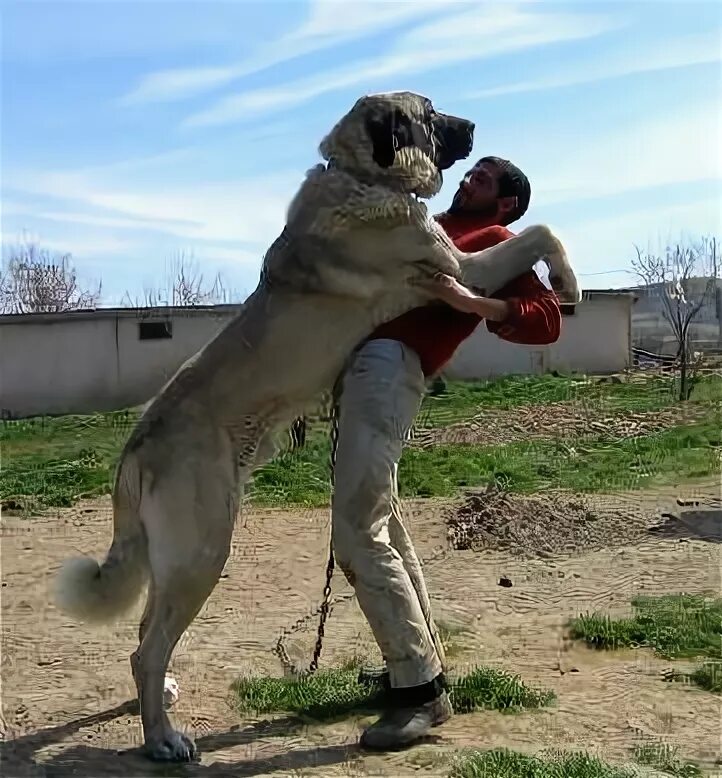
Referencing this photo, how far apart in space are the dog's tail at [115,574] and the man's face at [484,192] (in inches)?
71.8

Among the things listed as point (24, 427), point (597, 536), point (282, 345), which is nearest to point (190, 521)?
point (282, 345)

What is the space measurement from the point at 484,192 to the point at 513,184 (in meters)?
0.13

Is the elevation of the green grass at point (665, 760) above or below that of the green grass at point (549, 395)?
below

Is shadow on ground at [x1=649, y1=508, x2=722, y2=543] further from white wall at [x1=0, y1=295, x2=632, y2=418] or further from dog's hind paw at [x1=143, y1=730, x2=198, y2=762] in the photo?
white wall at [x1=0, y1=295, x2=632, y2=418]

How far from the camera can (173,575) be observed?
3.91 metres

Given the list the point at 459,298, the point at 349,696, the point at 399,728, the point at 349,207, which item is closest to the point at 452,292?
the point at 459,298

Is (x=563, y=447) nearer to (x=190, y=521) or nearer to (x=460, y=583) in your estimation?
(x=460, y=583)

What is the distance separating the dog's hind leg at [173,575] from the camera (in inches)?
154

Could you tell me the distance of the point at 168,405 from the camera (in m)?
4.03

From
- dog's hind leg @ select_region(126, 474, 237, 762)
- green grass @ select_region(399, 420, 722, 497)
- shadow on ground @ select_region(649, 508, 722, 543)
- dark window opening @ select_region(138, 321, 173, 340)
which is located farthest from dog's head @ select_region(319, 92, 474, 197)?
dark window opening @ select_region(138, 321, 173, 340)

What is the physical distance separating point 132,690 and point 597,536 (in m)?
4.37

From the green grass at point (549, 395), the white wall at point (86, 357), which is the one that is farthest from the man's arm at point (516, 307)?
the white wall at point (86, 357)

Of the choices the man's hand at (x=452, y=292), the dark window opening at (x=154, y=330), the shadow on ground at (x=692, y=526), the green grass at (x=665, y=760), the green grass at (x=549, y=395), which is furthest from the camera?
the dark window opening at (x=154, y=330)

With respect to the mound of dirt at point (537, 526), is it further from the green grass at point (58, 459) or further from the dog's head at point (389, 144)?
the dog's head at point (389, 144)
